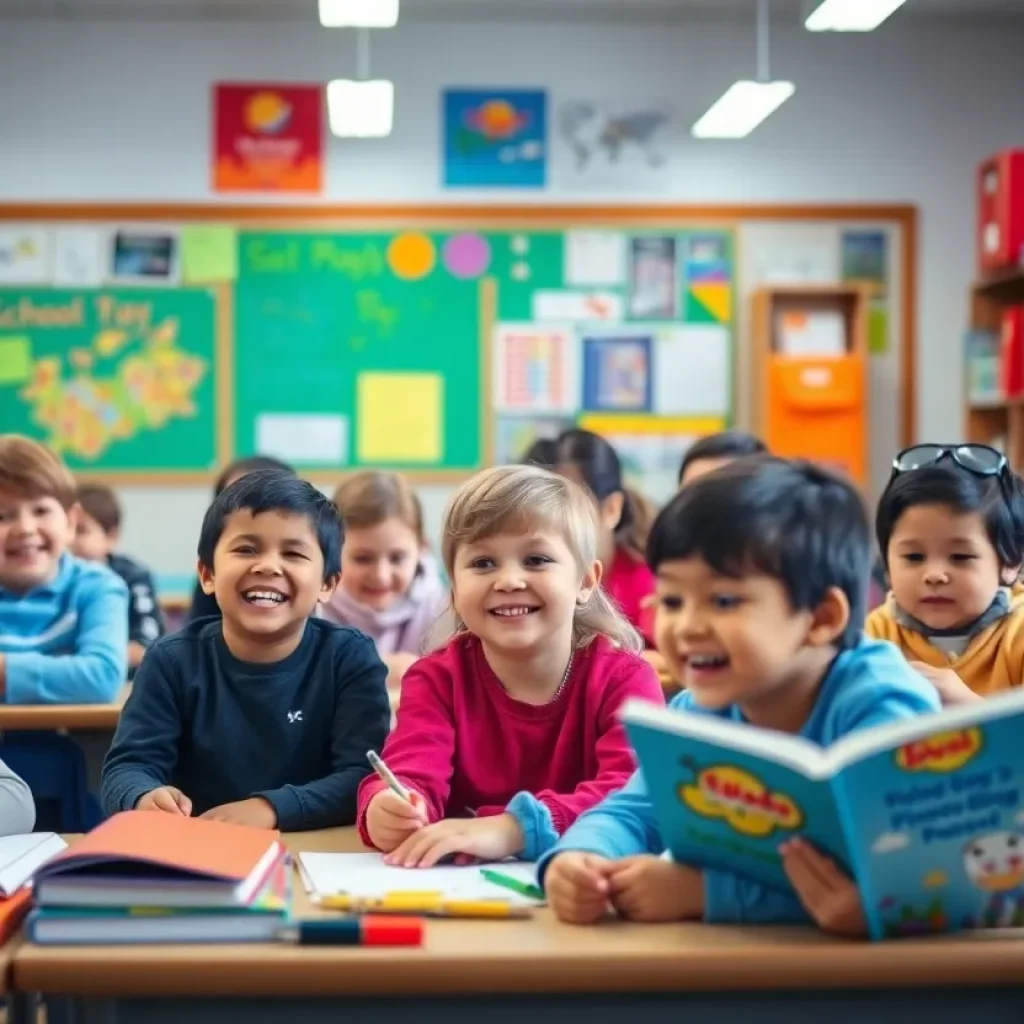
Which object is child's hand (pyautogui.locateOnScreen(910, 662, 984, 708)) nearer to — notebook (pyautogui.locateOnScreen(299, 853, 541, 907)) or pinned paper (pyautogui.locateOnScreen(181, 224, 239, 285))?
notebook (pyautogui.locateOnScreen(299, 853, 541, 907))

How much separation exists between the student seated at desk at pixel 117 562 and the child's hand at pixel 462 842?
1981mm

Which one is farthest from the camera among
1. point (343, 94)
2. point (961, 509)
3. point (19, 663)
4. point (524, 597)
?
point (343, 94)

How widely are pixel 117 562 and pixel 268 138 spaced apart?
239 centimetres

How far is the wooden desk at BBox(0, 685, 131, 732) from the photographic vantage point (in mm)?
2580

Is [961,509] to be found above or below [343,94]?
below

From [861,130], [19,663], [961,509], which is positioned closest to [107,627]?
[19,663]

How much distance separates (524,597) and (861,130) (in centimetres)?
471

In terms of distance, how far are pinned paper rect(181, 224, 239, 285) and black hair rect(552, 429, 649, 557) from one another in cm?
267

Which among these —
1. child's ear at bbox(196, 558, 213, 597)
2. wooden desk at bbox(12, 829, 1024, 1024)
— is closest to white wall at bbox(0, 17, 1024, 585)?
child's ear at bbox(196, 558, 213, 597)

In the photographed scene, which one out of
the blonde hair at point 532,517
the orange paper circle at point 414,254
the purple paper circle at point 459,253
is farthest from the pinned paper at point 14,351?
the blonde hair at point 532,517

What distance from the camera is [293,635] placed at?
207 cm

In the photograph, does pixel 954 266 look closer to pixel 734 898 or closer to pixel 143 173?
pixel 143 173

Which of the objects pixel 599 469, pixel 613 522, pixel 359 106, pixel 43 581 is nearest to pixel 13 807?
pixel 43 581

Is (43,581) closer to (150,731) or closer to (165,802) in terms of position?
(150,731)
